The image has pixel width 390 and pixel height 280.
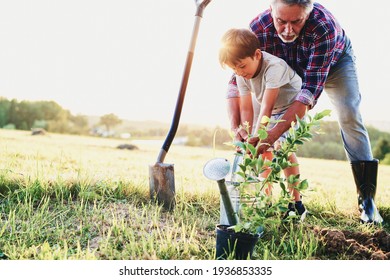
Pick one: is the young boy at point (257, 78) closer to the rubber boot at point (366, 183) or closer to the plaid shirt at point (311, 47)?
the plaid shirt at point (311, 47)

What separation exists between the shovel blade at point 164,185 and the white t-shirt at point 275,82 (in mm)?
619

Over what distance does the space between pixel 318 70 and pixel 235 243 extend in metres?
1.07

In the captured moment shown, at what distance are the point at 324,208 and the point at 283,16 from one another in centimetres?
131

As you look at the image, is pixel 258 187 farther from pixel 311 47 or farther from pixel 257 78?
pixel 311 47

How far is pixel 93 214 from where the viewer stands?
7.63 ft

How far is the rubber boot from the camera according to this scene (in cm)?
277

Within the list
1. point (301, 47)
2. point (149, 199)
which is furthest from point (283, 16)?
point (149, 199)

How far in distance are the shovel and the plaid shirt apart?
0.30 meters

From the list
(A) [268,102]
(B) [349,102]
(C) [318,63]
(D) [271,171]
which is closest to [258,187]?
(D) [271,171]

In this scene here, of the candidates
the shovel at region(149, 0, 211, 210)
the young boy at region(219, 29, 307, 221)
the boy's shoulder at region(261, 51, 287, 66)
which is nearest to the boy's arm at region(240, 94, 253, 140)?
the young boy at region(219, 29, 307, 221)

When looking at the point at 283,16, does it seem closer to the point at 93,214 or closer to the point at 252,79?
the point at 252,79

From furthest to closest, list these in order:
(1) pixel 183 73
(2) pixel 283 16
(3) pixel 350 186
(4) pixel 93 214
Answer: (3) pixel 350 186
(1) pixel 183 73
(4) pixel 93 214
(2) pixel 283 16

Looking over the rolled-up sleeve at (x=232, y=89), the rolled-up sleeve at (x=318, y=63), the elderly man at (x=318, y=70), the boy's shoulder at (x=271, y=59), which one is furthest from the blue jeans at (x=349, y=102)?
the rolled-up sleeve at (x=232, y=89)
